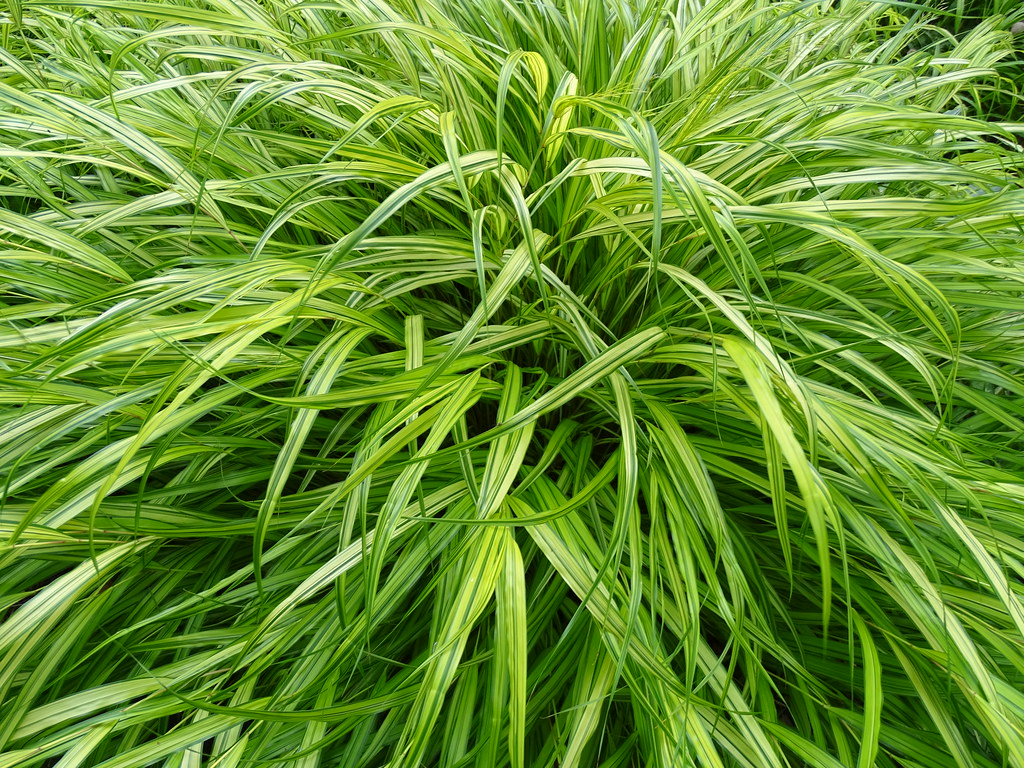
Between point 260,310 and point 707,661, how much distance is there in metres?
0.64

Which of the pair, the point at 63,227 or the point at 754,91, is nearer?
the point at 63,227

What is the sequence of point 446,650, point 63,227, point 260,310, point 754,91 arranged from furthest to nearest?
1. point 754,91
2. point 63,227
3. point 260,310
4. point 446,650

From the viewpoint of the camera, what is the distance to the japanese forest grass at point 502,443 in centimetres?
75

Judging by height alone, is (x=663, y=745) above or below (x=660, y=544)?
below

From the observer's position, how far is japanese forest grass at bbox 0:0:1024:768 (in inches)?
29.5

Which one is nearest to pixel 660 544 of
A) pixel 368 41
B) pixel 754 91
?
pixel 754 91

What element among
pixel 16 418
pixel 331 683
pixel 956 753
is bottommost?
pixel 956 753

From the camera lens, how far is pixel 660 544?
2.82 ft

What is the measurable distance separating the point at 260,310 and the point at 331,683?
1.35ft

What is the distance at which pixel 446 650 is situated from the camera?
710 mm

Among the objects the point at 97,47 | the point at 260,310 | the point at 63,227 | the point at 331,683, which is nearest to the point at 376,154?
the point at 260,310

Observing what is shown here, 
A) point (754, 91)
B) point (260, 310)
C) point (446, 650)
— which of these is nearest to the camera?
point (446, 650)

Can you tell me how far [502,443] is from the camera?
82 cm

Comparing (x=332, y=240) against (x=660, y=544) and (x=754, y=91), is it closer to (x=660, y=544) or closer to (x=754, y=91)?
(x=660, y=544)
